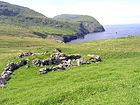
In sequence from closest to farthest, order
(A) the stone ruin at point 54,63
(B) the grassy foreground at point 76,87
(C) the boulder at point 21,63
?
Answer: (B) the grassy foreground at point 76,87
(A) the stone ruin at point 54,63
(C) the boulder at point 21,63

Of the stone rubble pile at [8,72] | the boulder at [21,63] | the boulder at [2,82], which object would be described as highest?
the boulder at [21,63]

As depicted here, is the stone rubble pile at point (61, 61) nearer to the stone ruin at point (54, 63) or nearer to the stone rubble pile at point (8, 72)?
the stone ruin at point (54, 63)

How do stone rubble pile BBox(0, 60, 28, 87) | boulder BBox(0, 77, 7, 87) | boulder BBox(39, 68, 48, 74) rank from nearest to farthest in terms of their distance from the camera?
1. boulder BBox(0, 77, 7, 87)
2. stone rubble pile BBox(0, 60, 28, 87)
3. boulder BBox(39, 68, 48, 74)

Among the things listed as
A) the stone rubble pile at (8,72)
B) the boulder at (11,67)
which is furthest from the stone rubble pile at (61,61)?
the boulder at (11,67)

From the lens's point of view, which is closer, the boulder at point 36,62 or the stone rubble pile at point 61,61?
the stone rubble pile at point 61,61

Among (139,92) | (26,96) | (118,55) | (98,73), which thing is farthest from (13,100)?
(118,55)

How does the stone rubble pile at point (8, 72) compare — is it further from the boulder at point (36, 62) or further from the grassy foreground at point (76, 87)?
the boulder at point (36, 62)

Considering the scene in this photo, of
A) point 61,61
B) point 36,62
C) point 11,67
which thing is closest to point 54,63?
point 61,61

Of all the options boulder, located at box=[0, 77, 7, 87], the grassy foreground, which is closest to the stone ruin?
boulder, located at box=[0, 77, 7, 87]

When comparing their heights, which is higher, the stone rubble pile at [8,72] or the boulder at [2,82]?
the stone rubble pile at [8,72]

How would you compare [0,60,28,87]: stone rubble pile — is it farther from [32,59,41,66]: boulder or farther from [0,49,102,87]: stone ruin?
[32,59,41,66]: boulder

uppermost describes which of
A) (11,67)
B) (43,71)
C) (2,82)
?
(11,67)

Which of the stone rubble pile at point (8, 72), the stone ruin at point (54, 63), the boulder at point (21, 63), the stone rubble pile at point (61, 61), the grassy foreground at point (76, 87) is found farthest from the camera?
the boulder at point (21, 63)

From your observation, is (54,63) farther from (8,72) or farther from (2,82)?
(2,82)
